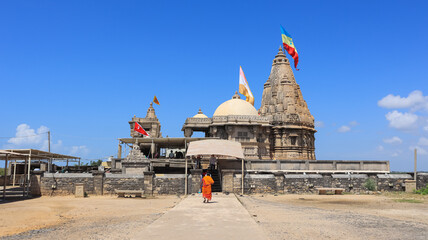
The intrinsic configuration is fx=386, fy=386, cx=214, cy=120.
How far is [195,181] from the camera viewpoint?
24.1m

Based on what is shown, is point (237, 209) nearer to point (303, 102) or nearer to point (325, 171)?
point (325, 171)

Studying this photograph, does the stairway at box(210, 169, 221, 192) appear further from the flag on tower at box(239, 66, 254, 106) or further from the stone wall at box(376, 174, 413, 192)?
the flag on tower at box(239, 66, 254, 106)

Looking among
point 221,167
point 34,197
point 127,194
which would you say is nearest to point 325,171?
point 221,167

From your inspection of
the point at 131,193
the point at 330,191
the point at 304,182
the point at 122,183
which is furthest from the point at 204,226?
the point at 330,191

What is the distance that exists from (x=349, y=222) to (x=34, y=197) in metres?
19.0

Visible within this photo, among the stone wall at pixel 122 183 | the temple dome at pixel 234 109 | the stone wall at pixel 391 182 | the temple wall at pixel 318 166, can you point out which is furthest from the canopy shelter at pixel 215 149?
the temple dome at pixel 234 109

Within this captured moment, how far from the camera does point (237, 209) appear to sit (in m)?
15.4

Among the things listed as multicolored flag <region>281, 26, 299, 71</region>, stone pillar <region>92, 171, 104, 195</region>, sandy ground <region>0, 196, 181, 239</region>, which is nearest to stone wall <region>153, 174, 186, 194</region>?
sandy ground <region>0, 196, 181, 239</region>

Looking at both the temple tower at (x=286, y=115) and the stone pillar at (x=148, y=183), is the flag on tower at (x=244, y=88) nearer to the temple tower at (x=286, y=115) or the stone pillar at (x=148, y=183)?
the temple tower at (x=286, y=115)

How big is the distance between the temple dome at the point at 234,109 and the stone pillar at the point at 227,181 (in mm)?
19508

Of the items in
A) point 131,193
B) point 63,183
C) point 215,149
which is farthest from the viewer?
point 215,149

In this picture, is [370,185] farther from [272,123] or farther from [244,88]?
[244,88]

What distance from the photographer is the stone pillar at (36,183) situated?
79.7ft

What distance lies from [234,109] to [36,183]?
2451 cm
